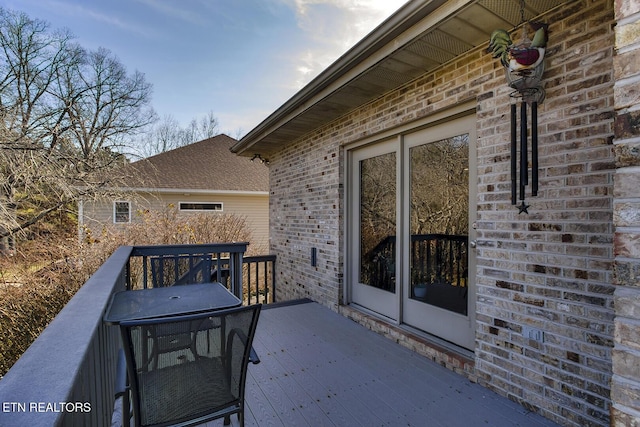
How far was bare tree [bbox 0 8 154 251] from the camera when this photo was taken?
641 centimetres

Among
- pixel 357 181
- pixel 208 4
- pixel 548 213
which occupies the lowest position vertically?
pixel 548 213

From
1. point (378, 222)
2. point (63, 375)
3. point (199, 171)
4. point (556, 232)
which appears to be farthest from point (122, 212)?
point (556, 232)

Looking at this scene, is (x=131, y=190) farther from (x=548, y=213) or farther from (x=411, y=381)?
(x=548, y=213)

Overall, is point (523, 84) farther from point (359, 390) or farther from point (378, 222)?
point (359, 390)

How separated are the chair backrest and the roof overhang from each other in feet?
6.81

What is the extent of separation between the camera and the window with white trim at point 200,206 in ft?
36.6

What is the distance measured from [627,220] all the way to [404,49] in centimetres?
209

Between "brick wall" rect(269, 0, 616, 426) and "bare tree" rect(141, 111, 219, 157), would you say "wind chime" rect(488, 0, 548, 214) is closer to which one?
"brick wall" rect(269, 0, 616, 426)

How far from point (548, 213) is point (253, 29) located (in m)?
7.37

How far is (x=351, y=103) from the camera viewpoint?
12.6 feet

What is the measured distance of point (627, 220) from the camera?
0.91 m

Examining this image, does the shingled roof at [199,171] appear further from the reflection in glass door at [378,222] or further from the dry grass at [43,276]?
the reflection in glass door at [378,222]

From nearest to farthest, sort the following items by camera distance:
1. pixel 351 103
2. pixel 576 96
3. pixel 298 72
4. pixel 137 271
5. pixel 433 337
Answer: pixel 576 96
pixel 433 337
pixel 351 103
pixel 137 271
pixel 298 72

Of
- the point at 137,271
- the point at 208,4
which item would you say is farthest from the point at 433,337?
the point at 208,4
